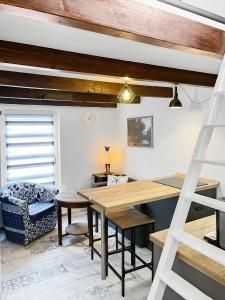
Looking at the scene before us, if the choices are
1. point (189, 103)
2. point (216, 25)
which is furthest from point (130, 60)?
point (189, 103)

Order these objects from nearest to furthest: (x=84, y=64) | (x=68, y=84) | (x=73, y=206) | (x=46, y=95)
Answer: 1. (x=84, y=64)
2. (x=68, y=84)
3. (x=73, y=206)
4. (x=46, y=95)

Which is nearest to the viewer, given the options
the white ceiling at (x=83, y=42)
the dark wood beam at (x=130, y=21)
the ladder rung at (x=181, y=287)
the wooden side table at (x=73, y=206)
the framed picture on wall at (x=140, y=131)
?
the dark wood beam at (x=130, y=21)

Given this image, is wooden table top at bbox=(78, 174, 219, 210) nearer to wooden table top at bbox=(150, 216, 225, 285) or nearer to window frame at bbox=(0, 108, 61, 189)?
wooden table top at bbox=(150, 216, 225, 285)

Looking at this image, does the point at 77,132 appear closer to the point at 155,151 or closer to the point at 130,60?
the point at 155,151

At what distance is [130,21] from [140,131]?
11.7 feet

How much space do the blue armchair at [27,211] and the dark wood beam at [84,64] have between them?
2.40 meters

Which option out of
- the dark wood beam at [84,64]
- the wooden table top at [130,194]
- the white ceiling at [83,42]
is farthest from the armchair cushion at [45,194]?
the white ceiling at [83,42]

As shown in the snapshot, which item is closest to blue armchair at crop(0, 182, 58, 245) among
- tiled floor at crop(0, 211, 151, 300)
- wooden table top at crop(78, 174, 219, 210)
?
tiled floor at crop(0, 211, 151, 300)

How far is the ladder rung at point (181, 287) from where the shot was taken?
1201mm

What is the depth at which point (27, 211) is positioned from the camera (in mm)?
3717

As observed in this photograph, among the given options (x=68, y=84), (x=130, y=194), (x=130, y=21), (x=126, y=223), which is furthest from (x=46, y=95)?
(x=130, y=21)

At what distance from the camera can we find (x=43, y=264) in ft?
10.5

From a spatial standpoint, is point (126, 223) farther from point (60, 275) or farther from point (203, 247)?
point (203, 247)

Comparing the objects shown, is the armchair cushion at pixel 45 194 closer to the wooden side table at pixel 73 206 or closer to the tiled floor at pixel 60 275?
the wooden side table at pixel 73 206
